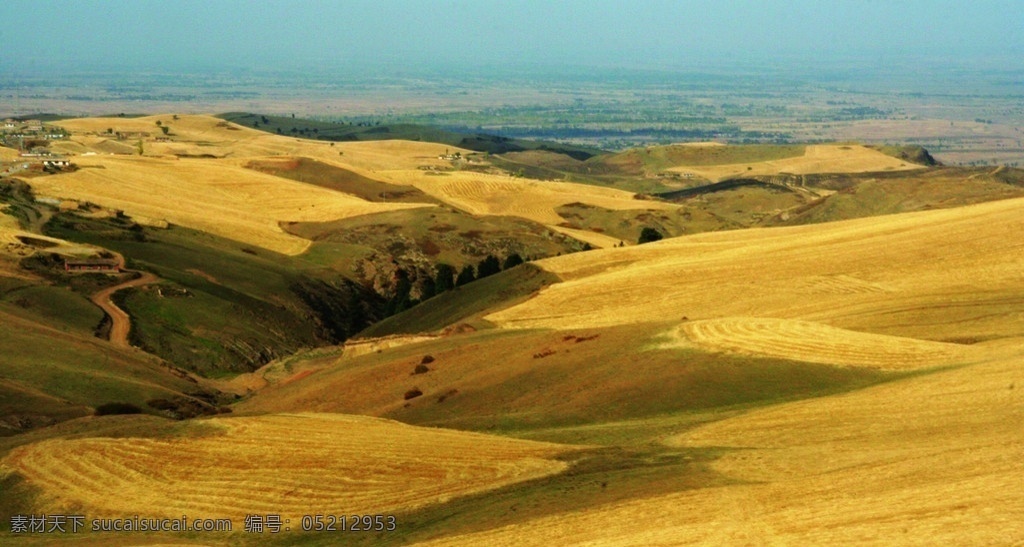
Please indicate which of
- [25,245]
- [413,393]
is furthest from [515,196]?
[413,393]

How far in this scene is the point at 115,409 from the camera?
43.2m

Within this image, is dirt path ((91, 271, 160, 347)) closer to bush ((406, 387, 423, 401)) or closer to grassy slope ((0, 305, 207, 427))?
grassy slope ((0, 305, 207, 427))

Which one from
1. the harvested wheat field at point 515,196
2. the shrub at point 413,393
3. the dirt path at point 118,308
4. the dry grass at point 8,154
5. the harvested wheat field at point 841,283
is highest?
the harvested wheat field at point 841,283

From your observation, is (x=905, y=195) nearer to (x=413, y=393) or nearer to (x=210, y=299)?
(x=210, y=299)

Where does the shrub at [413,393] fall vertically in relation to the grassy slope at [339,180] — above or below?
above

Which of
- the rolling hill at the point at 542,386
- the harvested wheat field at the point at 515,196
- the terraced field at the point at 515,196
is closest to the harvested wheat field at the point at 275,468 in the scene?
the rolling hill at the point at 542,386

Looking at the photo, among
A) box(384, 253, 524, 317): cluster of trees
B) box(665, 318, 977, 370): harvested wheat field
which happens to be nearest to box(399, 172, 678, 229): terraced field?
box(384, 253, 524, 317): cluster of trees

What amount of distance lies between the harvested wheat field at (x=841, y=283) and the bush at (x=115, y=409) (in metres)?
22.3

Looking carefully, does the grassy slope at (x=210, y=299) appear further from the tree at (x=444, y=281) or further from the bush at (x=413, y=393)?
the bush at (x=413, y=393)

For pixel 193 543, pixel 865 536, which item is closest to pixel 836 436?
pixel 865 536

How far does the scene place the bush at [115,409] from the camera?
42906mm

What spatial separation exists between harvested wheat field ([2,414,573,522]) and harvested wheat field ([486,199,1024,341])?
23.8 m

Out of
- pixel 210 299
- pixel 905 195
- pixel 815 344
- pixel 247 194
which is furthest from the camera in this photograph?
pixel 905 195

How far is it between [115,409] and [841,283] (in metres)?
35.4
